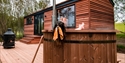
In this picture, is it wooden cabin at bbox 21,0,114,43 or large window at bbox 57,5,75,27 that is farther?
large window at bbox 57,5,75,27

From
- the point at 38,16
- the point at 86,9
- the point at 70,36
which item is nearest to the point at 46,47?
the point at 70,36

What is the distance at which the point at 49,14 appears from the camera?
1026 cm

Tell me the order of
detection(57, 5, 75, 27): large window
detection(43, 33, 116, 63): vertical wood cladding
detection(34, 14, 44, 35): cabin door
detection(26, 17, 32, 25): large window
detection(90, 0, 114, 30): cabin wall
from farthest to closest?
1. detection(26, 17, 32, 25): large window
2. detection(34, 14, 44, 35): cabin door
3. detection(57, 5, 75, 27): large window
4. detection(90, 0, 114, 30): cabin wall
5. detection(43, 33, 116, 63): vertical wood cladding

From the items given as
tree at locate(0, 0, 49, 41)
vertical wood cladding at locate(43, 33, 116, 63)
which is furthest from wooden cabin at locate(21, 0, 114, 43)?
tree at locate(0, 0, 49, 41)

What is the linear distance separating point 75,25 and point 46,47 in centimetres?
468

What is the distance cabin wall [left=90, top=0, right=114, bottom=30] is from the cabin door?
17.8 feet

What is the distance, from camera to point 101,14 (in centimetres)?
764

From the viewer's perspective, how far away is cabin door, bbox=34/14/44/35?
1190 centimetres

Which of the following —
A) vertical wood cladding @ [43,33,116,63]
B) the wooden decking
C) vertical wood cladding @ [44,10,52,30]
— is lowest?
the wooden decking

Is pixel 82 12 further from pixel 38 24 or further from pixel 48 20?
pixel 38 24

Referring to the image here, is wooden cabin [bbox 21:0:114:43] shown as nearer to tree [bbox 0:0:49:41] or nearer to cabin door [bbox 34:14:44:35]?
cabin door [bbox 34:14:44:35]

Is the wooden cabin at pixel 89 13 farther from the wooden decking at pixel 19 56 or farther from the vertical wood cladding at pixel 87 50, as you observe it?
the vertical wood cladding at pixel 87 50

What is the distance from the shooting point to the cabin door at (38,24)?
11.9m

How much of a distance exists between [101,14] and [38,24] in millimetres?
6288
